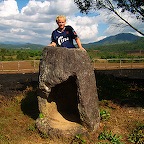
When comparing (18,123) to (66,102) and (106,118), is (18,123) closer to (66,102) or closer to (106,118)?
(66,102)

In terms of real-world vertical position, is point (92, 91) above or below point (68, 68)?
below

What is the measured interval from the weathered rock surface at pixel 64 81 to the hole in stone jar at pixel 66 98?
34cm

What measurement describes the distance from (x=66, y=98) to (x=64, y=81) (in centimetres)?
173

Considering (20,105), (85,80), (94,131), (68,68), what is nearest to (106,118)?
(94,131)

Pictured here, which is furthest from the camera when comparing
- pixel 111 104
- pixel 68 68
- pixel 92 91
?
pixel 111 104

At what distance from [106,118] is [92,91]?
1.15 metres

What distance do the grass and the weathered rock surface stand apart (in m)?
0.24

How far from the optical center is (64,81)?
24.5 ft

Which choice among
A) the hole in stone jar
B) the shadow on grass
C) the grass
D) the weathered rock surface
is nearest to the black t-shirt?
the weathered rock surface

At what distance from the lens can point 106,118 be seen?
332 inches

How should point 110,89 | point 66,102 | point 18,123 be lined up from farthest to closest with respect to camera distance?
1. point 110,89
2. point 66,102
3. point 18,123

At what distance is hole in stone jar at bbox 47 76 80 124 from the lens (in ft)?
28.2

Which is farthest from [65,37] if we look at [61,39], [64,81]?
[64,81]

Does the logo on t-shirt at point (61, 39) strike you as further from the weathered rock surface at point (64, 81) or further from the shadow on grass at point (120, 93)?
the shadow on grass at point (120, 93)
